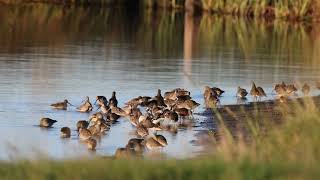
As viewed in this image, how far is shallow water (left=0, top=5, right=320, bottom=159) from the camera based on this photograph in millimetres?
19656

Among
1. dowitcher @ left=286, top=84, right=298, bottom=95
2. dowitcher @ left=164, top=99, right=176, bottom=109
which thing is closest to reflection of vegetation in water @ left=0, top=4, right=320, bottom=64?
dowitcher @ left=286, top=84, right=298, bottom=95

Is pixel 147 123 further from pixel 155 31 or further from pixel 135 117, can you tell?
pixel 155 31

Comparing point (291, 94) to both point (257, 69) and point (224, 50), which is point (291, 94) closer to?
point (257, 69)

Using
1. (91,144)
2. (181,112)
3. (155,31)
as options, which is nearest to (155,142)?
(91,144)

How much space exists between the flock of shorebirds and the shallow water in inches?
8.4

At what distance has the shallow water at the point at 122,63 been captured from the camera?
1966 cm

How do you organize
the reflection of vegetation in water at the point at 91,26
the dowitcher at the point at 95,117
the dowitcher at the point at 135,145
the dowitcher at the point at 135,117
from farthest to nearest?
the reflection of vegetation in water at the point at 91,26
the dowitcher at the point at 135,117
the dowitcher at the point at 95,117
the dowitcher at the point at 135,145

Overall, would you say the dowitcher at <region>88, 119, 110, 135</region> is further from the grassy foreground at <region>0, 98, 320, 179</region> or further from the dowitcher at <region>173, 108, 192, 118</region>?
the grassy foreground at <region>0, 98, 320, 179</region>

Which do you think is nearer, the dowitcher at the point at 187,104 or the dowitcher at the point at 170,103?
the dowitcher at the point at 187,104

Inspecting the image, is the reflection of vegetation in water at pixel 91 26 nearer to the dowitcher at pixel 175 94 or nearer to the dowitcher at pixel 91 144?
the dowitcher at pixel 175 94

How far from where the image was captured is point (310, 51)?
3856cm

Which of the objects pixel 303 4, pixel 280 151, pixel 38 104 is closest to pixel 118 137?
pixel 38 104

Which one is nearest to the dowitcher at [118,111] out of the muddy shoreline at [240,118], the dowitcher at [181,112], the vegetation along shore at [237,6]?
the dowitcher at [181,112]

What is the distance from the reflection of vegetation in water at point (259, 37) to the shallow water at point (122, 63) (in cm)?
4
